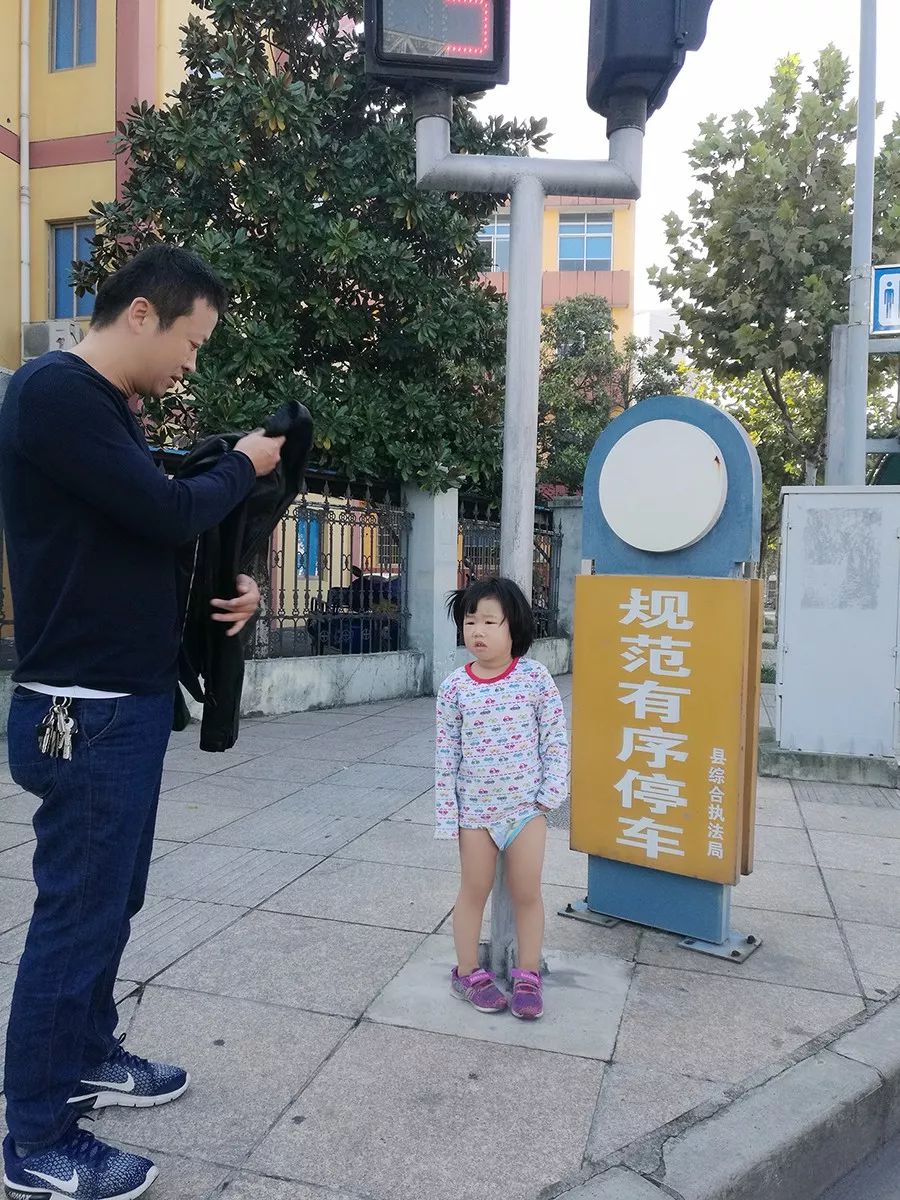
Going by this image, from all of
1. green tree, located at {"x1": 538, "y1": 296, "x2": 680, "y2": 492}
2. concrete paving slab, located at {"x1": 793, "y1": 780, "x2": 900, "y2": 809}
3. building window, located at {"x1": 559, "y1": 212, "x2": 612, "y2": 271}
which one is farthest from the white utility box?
building window, located at {"x1": 559, "y1": 212, "x2": 612, "y2": 271}

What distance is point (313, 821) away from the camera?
5.01 m

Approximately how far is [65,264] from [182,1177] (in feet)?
42.6

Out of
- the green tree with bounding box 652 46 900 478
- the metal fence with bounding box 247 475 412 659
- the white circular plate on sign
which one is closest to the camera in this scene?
the white circular plate on sign

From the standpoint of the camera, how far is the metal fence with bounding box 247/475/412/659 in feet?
27.6

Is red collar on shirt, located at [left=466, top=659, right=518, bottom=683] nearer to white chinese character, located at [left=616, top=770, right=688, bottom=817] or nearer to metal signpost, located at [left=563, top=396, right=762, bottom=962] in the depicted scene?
metal signpost, located at [left=563, top=396, right=762, bottom=962]

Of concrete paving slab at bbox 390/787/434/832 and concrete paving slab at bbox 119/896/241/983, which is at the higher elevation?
concrete paving slab at bbox 119/896/241/983

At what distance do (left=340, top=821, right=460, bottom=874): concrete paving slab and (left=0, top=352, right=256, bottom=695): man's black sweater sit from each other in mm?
2543

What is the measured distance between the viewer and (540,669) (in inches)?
119

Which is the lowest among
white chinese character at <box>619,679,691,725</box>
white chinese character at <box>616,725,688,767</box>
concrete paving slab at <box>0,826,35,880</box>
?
concrete paving slab at <box>0,826,35,880</box>

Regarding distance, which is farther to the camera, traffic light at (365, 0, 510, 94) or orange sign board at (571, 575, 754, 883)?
orange sign board at (571, 575, 754, 883)

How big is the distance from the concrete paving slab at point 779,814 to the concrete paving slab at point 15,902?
3632mm

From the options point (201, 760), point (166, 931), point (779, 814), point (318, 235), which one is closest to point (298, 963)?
point (166, 931)

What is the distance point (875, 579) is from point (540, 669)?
406cm

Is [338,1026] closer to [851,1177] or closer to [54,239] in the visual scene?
[851,1177]
